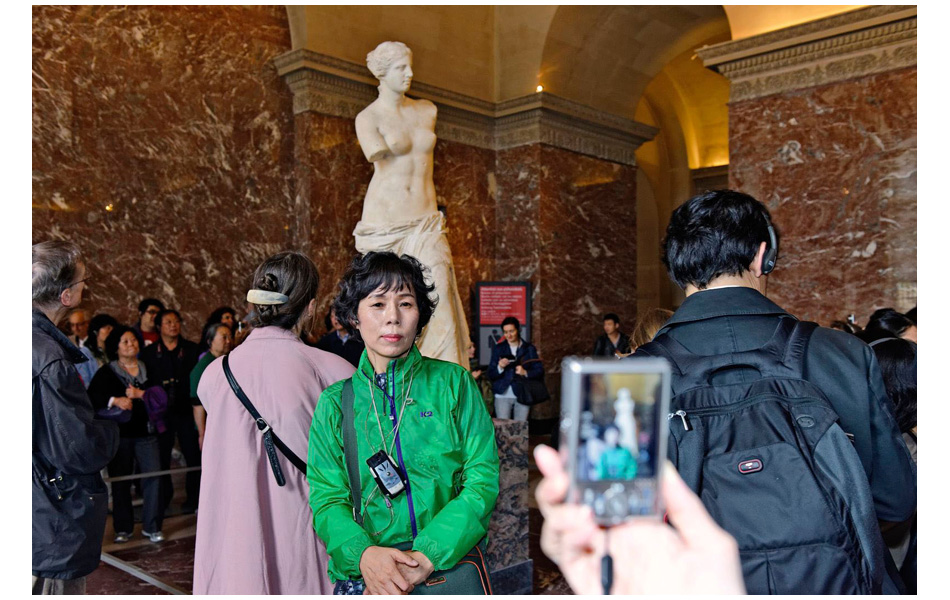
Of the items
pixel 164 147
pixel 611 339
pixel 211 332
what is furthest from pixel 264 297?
pixel 611 339

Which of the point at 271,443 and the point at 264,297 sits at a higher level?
the point at 264,297

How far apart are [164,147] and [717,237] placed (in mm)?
8124

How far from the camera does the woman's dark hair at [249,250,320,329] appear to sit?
2791 mm

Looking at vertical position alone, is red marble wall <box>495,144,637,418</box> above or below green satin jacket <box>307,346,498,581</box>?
above

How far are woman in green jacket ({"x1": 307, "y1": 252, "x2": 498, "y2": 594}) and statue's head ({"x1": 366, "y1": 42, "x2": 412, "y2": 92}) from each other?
3.24 m

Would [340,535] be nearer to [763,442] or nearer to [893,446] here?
[763,442]

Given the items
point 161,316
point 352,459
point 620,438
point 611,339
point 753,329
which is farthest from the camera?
point 611,339

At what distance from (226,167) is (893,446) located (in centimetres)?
869

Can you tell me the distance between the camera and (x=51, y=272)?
9.18 ft

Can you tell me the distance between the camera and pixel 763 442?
1.55 meters

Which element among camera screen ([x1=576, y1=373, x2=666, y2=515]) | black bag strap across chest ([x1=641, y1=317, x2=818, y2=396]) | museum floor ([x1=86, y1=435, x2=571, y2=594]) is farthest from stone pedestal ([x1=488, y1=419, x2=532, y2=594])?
camera screen ([x1=576, y1=373, x2=666, y2=515])

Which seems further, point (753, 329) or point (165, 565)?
point (165, 565)

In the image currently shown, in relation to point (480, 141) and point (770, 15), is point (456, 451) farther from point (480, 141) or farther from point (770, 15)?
point (480, 141)

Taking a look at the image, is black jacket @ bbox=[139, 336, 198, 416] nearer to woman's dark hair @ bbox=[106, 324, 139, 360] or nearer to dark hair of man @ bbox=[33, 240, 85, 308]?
woman's dark hair @ bbox=[106, 324, 139, 360]
